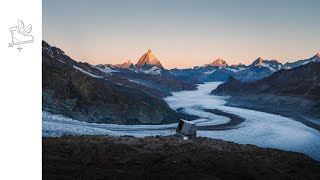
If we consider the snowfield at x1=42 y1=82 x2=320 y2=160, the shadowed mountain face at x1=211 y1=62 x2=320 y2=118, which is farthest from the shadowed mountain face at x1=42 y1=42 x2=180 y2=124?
the shadowed mountain face at x1=211 y1=62 x2=320 y2=118

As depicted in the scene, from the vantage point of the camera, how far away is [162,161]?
21.1 m

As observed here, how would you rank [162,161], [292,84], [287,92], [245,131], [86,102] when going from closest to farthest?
[162,161], [86,102], [245,131], [287,92], [292,84]

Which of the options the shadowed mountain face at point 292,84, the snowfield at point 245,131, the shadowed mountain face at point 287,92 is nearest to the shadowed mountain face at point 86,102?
the snowfield at point 245,131

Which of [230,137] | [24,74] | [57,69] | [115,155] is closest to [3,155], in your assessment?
[24,74]

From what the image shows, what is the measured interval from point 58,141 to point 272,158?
1572cm

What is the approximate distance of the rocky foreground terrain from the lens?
703 inches

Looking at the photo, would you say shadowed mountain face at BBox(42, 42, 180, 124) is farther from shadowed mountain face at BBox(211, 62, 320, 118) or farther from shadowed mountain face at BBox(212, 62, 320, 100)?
shadowed mountain face at BBox(212, 62, 320, 100)

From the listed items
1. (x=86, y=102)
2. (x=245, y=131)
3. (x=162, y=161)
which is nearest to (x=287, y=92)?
(x=245, y=131)

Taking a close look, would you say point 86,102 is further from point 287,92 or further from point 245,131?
point 287,92

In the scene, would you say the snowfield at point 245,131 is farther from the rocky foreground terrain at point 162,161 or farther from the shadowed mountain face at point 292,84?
the shadowed mountain face at point 292,84

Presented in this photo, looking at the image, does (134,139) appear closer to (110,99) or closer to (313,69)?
(110,99)

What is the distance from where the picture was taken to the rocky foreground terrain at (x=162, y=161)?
17.8 meters

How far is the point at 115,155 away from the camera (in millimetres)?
22531

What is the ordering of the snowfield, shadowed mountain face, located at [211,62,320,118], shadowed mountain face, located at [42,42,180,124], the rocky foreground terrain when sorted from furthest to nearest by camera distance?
shadowed mountain face, located at [211,62,320,118] < shadowed mountain face, located at [42,42,180,124] < the snowfield < the rocky foreground terrain
